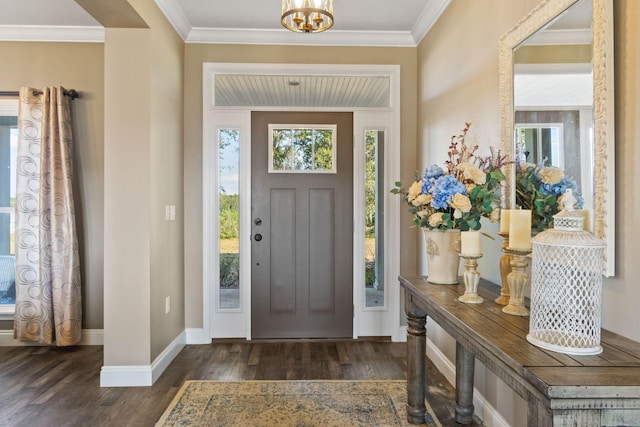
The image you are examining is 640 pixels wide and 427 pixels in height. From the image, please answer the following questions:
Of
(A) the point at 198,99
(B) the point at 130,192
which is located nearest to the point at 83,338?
(B) the point at 130,192

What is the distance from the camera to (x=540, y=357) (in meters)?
1.04

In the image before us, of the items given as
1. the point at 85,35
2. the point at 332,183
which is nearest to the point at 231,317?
the point at 332,183

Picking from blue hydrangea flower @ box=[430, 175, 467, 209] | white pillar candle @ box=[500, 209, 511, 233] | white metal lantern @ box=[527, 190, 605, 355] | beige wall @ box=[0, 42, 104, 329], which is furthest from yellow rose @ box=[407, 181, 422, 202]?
beige wall @ box=[0, 42, 104, 329]

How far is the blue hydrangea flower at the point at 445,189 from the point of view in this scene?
1.80 m

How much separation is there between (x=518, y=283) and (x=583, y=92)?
72 cm

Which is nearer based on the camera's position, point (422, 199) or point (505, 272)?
point (505, 272)

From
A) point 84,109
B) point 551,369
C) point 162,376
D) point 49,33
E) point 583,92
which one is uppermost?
point 49,33

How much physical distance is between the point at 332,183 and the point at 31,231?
2.54 m

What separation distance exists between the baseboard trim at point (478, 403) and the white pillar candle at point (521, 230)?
103cm

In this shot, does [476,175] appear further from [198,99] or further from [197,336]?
[197,336]

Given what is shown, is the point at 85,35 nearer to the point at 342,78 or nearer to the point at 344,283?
the point at 342,78

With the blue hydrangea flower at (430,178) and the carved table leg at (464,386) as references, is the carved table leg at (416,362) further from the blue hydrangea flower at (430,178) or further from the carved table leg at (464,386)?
the blue hydrangea flower at (430,178)

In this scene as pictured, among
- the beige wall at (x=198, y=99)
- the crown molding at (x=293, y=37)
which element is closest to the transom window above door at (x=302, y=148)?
the beige wall at (x=198, y=99)

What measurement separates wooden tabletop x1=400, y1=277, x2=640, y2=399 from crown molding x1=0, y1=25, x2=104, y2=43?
3.50 m
